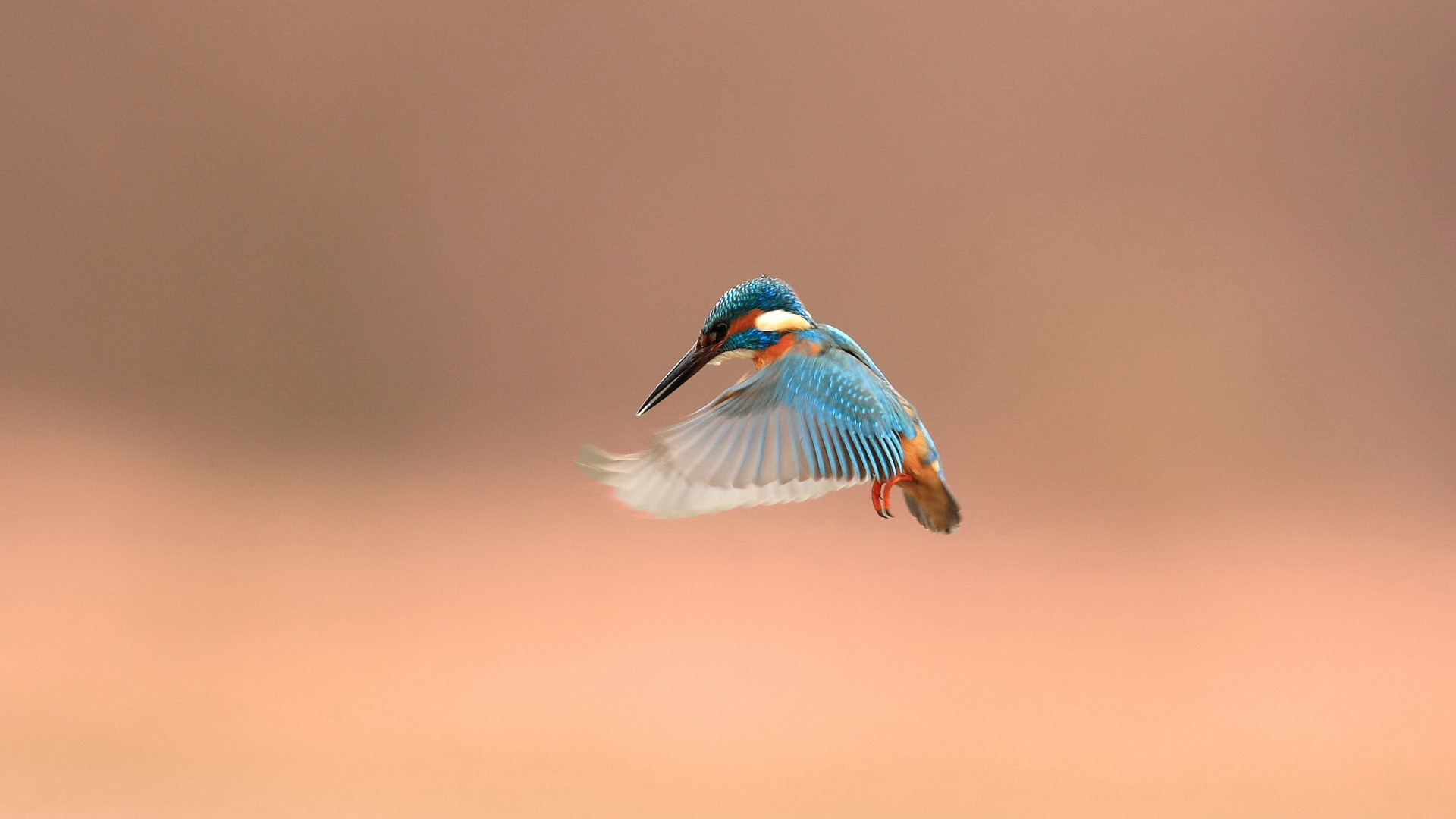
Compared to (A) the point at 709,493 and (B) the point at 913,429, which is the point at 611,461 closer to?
(A) the point at 709,493

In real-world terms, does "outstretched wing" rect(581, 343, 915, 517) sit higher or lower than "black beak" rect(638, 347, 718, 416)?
lower

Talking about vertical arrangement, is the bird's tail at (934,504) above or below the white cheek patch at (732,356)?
below

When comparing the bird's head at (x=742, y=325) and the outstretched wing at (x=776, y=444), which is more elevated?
the bird's head at (x=742, y=325)

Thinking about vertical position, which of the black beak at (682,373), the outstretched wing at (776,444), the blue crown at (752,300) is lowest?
the outstretched wing at (776,444)

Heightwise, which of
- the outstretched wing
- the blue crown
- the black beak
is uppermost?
the blue crown

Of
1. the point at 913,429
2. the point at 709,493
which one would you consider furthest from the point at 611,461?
the point at 913,429
